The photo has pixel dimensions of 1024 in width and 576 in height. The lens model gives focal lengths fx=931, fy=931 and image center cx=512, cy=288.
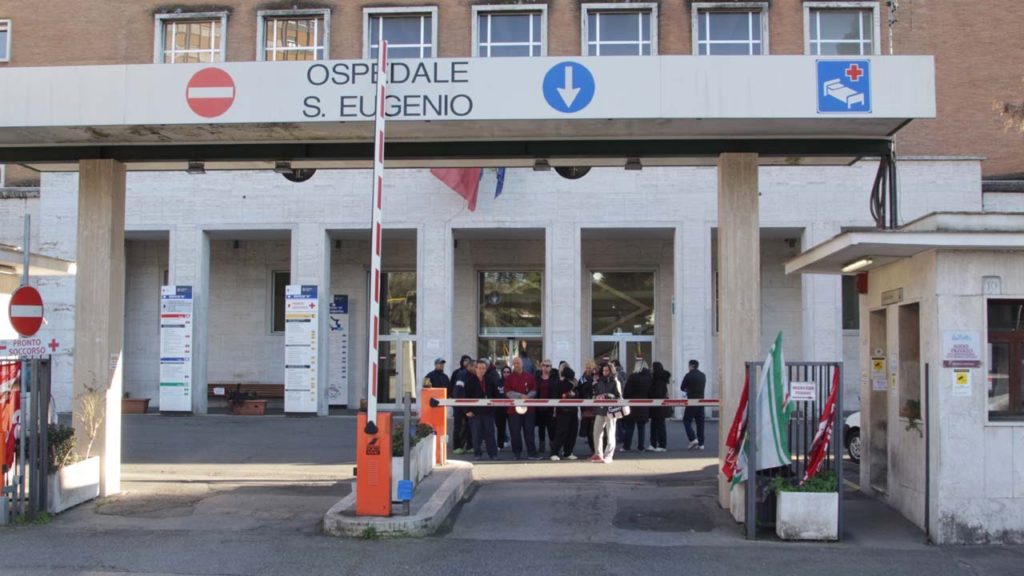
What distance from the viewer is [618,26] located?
23797 millimetres

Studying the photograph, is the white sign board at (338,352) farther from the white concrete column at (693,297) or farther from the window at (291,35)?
the white concrete column at (693,297)

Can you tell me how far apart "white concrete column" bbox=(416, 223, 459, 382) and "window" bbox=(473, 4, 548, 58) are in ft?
16.6

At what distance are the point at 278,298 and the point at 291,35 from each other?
23.1 feet

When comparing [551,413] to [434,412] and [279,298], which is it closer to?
[434,412]

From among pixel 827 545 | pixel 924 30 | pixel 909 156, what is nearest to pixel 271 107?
pixel 827 545

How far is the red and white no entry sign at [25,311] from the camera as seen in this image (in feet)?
35.1

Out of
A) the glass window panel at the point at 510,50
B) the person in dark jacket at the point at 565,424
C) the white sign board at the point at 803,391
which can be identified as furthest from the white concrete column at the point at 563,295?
the white sign board at the point at 803,391

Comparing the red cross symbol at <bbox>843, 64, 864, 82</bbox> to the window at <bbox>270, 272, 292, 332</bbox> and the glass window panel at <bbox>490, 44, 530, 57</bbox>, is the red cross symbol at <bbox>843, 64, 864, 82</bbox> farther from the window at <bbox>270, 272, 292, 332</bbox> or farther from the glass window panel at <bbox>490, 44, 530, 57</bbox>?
the window at <bbox>270, 272, 292, 332</bbox>

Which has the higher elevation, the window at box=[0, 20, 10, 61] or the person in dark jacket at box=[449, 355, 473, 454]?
the window at box=[0, 20, 10, 61]

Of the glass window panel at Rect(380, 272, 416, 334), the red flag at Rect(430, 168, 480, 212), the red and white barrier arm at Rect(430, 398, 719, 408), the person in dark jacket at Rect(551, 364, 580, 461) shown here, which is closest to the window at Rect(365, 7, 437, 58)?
the red flag at Rect(430, 168, 480, 212)

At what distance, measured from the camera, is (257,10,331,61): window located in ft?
79.5

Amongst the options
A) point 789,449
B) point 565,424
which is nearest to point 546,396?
point 565,424

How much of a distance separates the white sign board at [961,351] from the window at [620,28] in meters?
15.9

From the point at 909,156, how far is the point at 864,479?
42.0 ft
